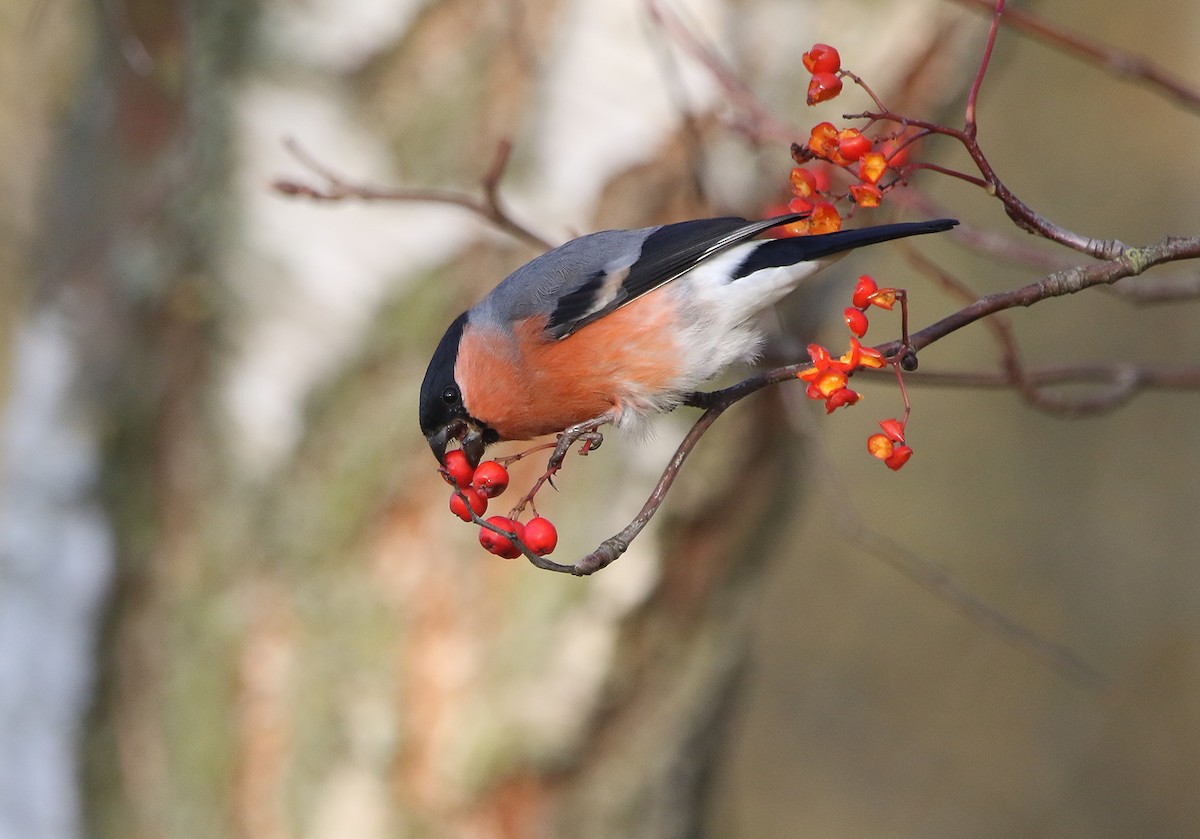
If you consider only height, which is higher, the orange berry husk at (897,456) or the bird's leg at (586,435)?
the orange berry husk at (897,456)

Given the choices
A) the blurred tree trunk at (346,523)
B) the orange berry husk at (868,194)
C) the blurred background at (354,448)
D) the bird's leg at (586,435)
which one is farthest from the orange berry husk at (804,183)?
the blurred tree trunk at (346,523)

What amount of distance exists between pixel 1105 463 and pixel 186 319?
17.3 feet

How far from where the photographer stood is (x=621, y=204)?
2.98m

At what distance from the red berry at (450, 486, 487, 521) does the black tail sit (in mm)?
653

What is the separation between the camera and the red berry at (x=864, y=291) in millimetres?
1519

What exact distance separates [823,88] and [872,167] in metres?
0.13

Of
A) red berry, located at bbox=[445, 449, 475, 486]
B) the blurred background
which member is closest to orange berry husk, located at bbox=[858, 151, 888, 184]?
red berry, located at bbox=[445, 449, 475, 486]

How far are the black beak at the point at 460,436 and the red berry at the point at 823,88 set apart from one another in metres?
0.94

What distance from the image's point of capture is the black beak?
2.12m

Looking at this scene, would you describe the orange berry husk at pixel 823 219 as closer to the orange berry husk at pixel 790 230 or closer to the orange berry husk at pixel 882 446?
the orange berry husk at pixel 790 230

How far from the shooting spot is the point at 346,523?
312 centimetres

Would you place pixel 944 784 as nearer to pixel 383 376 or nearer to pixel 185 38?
pixel 383 376

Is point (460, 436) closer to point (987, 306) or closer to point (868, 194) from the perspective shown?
point (868, 194)

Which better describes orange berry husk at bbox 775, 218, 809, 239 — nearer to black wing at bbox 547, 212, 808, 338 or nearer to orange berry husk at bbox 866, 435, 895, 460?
black wing at bbox 547, 212, 808, 338
